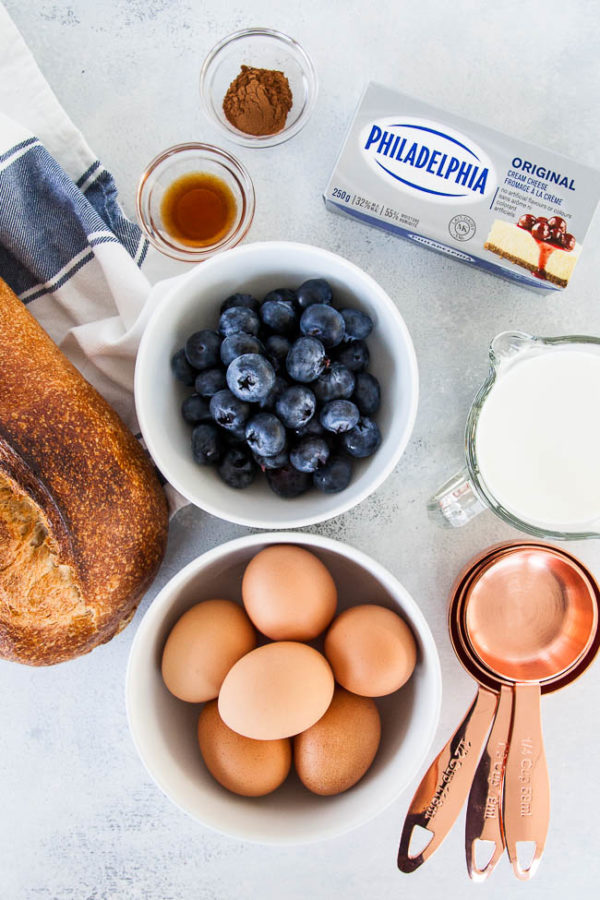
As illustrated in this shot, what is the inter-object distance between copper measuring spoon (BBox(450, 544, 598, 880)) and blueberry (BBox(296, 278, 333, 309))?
39cm

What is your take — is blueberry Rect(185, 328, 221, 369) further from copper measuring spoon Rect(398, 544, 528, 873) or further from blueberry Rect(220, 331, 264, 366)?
copper measuring spoon Rect(398, 544, 528, 873)

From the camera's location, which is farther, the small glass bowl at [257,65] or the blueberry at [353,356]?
the small glass bowl at [257,65]

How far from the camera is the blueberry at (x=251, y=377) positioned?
0.70 m

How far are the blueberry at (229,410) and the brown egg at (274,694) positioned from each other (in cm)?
25

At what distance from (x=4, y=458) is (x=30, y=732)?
47cm

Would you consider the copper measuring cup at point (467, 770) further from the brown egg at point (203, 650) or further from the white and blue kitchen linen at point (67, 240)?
the white and blue kitchen linen at point (67, 240)

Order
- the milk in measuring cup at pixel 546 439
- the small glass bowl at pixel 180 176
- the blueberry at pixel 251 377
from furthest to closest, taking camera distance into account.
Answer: the small glass bowl at pixel 180 176, the milk in measuring cup at pixel 546 439, the blueberry at pixel 251 377

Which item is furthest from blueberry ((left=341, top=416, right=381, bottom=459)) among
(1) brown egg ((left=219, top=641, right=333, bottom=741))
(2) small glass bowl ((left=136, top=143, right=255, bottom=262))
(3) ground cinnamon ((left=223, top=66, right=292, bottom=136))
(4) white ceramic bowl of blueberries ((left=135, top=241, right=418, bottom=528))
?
(3) ground cinnamon ((left=223, top=66, right=292, bottom=136))

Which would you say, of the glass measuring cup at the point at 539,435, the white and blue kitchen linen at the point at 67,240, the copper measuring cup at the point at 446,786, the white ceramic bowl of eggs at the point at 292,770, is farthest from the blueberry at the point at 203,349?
the copper measuring cup at the point at 446,786

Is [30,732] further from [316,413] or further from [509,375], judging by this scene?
[509,375]

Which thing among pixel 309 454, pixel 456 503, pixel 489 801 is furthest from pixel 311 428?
pixel 489 801

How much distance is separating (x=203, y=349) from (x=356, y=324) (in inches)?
6.9

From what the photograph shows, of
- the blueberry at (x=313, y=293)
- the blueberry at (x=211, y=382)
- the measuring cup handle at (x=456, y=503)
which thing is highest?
the blueberry at (x=313, y=293)

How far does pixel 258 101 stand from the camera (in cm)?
90
